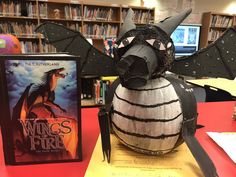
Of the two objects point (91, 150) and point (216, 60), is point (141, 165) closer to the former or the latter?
point (91, 150)

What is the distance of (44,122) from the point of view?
19.9 inches

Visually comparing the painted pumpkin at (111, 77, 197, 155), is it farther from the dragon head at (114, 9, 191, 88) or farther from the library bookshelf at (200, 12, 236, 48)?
the library bookshelf at (200, 12, 236, 48)

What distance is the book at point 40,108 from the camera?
47 centimetres

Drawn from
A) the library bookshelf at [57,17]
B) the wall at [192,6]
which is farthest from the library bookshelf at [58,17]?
the wall at [192,6]

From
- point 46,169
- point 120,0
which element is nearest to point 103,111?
point 46,169

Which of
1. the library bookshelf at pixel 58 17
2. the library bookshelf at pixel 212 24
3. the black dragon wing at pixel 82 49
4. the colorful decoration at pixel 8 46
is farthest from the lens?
the library bookshelf at pixel 212 24

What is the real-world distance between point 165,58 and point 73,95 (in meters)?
0.22

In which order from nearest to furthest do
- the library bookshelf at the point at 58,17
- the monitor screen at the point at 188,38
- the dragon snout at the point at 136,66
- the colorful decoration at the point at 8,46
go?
1. the dragon snout at the point at 136,66
2. the colorful decoration at the point at 8,46
3. the library bookshelf at the point at 58,17
4. the monitor screen at the point at 188,38

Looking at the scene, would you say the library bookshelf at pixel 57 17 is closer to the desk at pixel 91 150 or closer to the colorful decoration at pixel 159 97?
the desk at pixel 91 150

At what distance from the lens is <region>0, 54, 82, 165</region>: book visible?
0.47 meters

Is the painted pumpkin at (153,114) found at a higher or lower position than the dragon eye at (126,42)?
lower

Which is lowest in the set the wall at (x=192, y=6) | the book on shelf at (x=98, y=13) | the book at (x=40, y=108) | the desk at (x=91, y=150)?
the desk at (x=91, y=150)

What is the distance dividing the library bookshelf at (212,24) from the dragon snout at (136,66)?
14.6 feet

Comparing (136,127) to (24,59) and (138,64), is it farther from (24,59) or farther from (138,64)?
(24,59)
